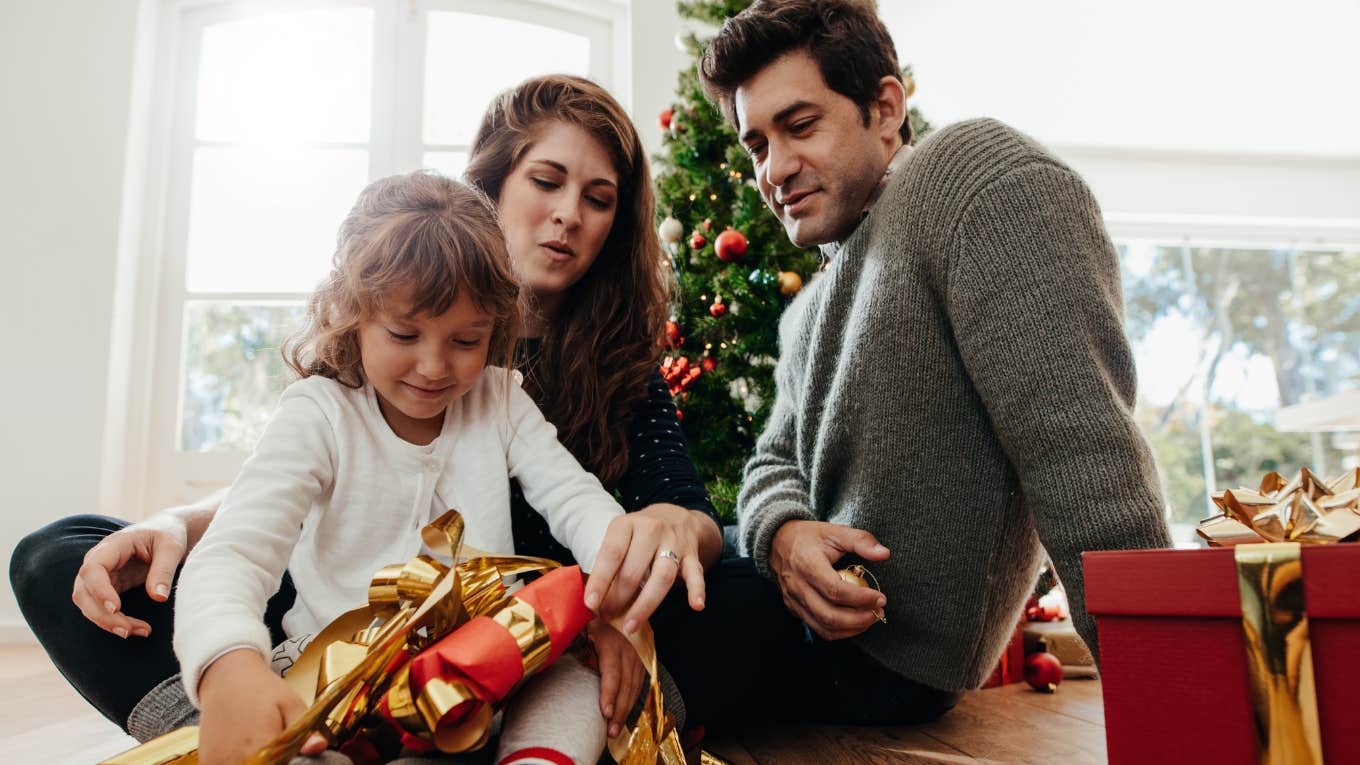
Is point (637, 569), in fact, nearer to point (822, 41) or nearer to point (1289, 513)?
point (1289, 513)

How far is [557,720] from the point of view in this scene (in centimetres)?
70

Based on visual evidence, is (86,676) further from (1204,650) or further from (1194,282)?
(1194,282)

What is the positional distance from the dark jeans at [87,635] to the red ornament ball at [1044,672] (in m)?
1.44

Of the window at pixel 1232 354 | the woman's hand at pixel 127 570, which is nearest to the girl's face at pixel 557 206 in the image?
the woman's hand at pixel 127 570

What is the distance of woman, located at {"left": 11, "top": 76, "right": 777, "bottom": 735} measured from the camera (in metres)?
0.89

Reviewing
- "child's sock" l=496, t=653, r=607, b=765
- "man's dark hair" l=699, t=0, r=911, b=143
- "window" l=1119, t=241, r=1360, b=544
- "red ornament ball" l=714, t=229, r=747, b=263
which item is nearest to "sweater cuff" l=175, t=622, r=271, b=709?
"child's sock" l=496, t=653, r=607, b=765

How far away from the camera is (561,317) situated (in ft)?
4.27

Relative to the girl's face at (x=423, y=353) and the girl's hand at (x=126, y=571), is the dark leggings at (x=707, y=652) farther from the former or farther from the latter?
the girl's face at (x=423, y=353)

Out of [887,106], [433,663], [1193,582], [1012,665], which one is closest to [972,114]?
[1012,665]

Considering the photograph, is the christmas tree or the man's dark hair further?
the christmas tree

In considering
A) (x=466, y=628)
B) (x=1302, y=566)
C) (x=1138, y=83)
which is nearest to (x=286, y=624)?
(x=466, y=628)

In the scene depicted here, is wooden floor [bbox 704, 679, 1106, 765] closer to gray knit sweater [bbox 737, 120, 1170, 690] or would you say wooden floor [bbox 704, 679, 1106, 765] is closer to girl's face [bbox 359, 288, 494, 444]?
gray knit sweater [bbox 737, 120, 1170, 690]

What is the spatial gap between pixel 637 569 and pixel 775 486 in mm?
355

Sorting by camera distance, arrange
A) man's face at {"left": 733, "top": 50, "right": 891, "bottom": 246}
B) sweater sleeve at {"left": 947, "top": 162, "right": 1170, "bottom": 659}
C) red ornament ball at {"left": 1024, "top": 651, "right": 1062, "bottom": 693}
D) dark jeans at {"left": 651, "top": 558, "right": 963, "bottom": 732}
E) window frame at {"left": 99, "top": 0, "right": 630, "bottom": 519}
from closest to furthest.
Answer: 1. sweater sleeve at {"left": 947, "top": 162, "right": 1170, "bottom": 659}
2. dark jeans at {"left": 651, "top": 558, "right": 963, "bottom": 732}
3. man's face at {"left": 733, "top": 50, "right": 891, "bottom": 246}
4. red ornament ball at {"left": 1024, "top": 651, "right": 1062, "bottom": 693}
5. window frame at {"left": 99, "top": 0, "right": 630, "bottom": 519}
